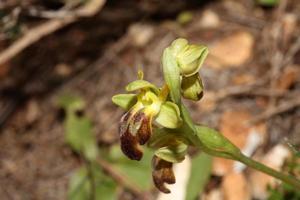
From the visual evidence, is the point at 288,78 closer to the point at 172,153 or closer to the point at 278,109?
the point at 278,109

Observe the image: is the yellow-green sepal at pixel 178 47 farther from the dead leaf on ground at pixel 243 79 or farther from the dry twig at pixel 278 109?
the dead leaf on ground at pixel 243 79

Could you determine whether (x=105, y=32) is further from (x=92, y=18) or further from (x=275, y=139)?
(x=275, y=139)

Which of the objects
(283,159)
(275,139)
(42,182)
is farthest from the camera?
(42,182)

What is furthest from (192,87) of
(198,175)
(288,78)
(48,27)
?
(48,27)

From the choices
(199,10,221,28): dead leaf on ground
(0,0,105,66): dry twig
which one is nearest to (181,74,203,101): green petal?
(0,0,105,66): dry twig

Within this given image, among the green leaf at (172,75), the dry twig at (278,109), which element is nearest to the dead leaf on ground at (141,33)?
the dry twig at (278,109)

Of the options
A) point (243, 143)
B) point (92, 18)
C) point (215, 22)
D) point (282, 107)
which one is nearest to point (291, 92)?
point (282, 107)

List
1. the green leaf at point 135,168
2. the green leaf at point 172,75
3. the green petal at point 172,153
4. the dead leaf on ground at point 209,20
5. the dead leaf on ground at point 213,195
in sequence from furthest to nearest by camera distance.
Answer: the dead leaf on ground at point 209,20 → the green leaf at point 135,168 → the dead leaf on ground at point 213,195 → the green petal at point 172,153 → the green leaf at point 172,75
